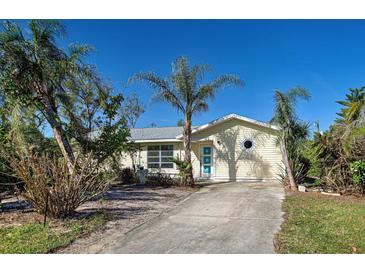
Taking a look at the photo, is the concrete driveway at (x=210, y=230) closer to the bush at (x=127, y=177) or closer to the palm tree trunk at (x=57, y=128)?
the palm tree trunk at (x=57, y=128)

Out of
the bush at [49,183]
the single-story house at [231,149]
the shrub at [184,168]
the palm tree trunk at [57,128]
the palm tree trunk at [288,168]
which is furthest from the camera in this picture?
the single-story house at [231,149]

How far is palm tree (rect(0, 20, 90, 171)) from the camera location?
27.6 feet

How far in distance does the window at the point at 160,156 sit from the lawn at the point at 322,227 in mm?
9611

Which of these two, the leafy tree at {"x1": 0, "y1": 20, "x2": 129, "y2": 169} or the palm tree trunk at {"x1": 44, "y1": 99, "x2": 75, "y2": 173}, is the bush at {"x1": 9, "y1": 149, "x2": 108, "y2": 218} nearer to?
the leafy tree at {"x1": 0, "y1": 20, "x2": 129, "y2": 169}

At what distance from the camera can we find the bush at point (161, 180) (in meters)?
12.9

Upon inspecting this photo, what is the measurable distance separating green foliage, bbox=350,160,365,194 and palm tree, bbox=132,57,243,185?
6.59m

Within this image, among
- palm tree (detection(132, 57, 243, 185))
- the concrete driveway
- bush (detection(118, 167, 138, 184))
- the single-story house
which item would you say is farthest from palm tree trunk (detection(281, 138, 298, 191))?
bush (detection(118, 167, 138, 184))

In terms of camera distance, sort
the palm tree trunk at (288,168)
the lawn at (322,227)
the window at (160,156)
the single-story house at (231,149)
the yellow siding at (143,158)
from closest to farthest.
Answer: the lawn at (322,227)
the palm tree trunk at (288,168)
the single-story house at (231,149)
the yellow siding at (143,158)
the window at (160,156)

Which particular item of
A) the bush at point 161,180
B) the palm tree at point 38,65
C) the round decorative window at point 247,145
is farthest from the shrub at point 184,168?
the palm tree at point 38,65

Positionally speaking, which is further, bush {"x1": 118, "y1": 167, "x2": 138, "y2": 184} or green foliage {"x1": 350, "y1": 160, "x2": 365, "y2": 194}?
bush {"x1": 118, "y1": 167, "x2": 138, "y2": 184}

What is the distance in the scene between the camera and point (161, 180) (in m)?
13.2

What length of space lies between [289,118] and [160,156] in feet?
29.0

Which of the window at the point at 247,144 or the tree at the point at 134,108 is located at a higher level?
the tree at the point at 134,108
